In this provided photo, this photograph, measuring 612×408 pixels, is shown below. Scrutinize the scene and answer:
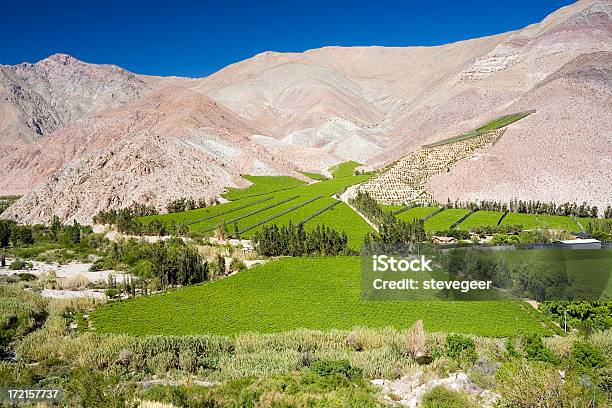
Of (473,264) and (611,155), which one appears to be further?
(611,155)

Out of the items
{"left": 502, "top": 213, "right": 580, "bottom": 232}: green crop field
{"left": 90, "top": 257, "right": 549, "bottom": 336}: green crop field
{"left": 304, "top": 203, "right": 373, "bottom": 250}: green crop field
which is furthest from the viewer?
{"left": 502, "top": 213, "right": 580, "bottom": 232}: green crop field

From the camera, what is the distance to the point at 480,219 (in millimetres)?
42969

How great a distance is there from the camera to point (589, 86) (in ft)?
221

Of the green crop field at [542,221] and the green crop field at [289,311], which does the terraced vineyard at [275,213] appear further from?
the green crop field at [542,221]

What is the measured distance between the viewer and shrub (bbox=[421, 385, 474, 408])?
13.8 metres

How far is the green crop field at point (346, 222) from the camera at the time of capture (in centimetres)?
3769

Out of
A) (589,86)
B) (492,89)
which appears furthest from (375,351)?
(492,89)

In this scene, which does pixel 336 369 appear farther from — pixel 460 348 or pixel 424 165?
pixel 424 165

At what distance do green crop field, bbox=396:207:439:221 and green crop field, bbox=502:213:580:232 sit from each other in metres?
6.82

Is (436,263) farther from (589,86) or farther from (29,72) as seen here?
(29,72)

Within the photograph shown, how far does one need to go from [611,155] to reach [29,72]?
7272 inches

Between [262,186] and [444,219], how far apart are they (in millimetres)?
30137

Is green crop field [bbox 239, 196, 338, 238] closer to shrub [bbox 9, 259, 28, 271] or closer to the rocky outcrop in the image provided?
shrub [bbox 9, 259, 28, 271]

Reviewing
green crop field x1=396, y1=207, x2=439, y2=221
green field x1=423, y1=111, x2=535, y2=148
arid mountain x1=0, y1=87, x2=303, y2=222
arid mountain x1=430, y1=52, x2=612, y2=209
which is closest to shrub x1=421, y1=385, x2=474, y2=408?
green crop field x1=396, y1=207, x2=439, y2=221
